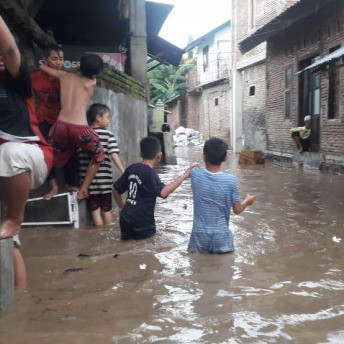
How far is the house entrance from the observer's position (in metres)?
13.4

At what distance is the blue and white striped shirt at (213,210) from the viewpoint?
4223 mm

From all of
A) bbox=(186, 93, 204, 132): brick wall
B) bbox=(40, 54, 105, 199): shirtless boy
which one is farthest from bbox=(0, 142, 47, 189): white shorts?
bbox=(186, 93, 204, 132): brick wall

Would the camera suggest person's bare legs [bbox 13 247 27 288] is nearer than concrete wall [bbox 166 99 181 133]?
Yes

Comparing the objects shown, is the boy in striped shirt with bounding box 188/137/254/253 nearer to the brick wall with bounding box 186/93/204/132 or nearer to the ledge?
Result: the ledge

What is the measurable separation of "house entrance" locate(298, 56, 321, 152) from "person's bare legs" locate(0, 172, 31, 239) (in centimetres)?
1125

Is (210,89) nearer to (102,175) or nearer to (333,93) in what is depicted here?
(333,93)

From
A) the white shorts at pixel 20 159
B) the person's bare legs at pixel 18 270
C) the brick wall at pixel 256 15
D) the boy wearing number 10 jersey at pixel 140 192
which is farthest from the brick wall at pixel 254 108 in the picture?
the white shorts at pixel 20 159

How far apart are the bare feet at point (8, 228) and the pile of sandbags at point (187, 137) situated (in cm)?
2904

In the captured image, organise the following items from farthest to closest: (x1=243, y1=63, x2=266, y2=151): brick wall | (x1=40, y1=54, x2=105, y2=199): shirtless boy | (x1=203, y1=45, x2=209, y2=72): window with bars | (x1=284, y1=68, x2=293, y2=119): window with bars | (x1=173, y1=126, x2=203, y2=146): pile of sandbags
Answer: (x1=203, y1=45, x2=209, y2=72): window with bars < (x1=173, y1=126, x2=203, y2=146): pile of sandbags < (x1=243, y1=63, x2=266, y2=151): brick wall < (x1=284, y1=68, x2=293, y2=119): window with bars < (x1=40, y1=54, x2=105, y2=199): shirtless boy

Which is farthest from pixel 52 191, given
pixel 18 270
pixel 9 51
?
pixel 9 51

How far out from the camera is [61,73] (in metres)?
4.89

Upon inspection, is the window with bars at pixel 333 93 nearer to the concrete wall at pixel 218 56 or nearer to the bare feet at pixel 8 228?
the bare feet at pixel 8 228

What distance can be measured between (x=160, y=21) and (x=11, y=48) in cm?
1207

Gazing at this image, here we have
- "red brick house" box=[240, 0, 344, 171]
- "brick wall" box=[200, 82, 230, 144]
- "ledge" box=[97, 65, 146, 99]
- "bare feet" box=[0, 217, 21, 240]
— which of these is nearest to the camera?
"bare feet" box=[0, 217, 21, 240]
